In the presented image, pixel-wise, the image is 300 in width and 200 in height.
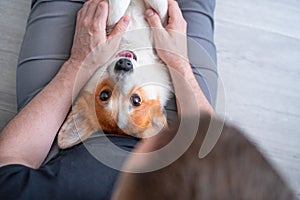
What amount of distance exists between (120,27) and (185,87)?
0.85 feet

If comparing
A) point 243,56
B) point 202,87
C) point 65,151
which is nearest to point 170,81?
point 202,87

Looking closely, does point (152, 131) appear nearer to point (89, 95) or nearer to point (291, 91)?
point (89, 95)

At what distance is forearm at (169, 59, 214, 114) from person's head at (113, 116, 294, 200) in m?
0.58

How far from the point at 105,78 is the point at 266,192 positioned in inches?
27.3

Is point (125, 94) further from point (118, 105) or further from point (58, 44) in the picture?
point (58, 44)

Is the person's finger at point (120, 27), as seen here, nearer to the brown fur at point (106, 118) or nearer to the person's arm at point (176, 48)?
the person's arm at point (176, 48)

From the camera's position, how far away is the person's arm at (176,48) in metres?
1.13

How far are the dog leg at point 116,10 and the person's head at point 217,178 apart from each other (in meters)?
0.76

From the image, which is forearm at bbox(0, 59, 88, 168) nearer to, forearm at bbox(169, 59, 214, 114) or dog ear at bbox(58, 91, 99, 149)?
dog ear at bbox(58, 91, 99, 149)

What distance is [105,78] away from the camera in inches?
42.0

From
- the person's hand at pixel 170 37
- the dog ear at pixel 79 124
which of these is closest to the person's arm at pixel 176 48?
the person's hand at pixel 170 37

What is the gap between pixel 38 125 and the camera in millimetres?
1011

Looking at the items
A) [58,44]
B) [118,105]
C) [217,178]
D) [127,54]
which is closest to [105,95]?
[118,105]

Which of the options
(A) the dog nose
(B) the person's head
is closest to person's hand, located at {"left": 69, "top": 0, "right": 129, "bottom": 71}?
(A) the dog nose
